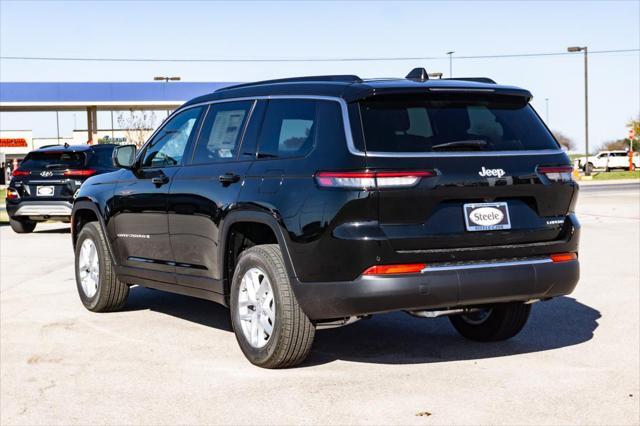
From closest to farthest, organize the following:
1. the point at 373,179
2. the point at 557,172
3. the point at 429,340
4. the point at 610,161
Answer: the point at 373,179 → the point at 557,172 → the point at 429,340 → the point at 610,161

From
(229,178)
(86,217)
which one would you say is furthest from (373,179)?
(86,217)

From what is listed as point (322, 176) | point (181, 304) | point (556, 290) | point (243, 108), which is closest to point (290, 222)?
point (322, 176)

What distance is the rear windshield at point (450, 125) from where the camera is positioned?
5.81 meters

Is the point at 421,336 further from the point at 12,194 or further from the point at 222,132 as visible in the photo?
the point at 12,194

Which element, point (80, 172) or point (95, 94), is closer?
point (80, 172)

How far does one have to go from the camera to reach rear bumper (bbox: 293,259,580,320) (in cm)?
562

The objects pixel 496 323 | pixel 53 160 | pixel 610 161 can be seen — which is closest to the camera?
pixel 496 323

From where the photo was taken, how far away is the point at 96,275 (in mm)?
8789

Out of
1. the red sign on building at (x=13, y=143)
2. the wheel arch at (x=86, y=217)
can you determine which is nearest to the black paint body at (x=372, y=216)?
the wheel arch at (x=86, y=217)

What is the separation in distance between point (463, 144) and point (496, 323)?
1766 mm

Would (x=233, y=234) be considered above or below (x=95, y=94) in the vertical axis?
below

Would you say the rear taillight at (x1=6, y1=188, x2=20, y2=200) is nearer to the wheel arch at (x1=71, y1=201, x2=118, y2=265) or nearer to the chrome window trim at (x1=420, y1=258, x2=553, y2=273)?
the wheel arch at (x1=71, y1=201, x2=118, y2=265)

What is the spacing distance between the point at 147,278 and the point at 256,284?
1860 mm

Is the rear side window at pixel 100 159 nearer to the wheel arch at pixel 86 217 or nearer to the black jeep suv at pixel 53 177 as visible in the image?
the black jeep suv at pixel 53 177
